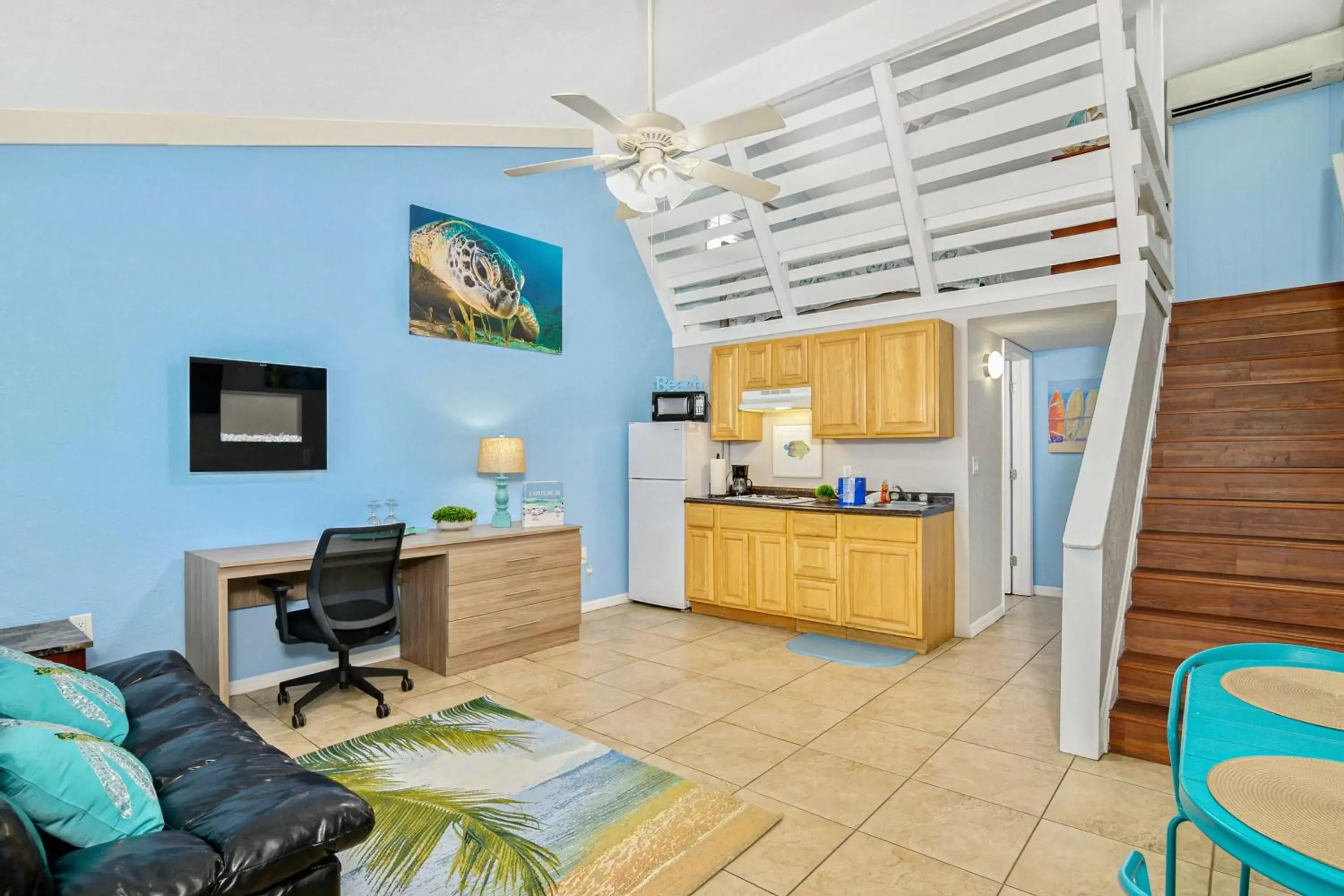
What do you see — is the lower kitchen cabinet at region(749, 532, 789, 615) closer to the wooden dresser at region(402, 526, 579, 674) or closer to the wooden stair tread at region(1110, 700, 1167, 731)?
the wooden dresser at region(402, 526, 579, 674)

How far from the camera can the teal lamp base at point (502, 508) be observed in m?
4.59

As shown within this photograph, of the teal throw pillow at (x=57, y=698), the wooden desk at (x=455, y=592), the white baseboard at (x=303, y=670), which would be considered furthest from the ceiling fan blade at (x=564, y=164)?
the white baseboard at (x=303, y=670)

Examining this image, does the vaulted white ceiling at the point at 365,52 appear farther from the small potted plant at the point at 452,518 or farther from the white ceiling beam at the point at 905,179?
the small potted plant at the point at 452,518

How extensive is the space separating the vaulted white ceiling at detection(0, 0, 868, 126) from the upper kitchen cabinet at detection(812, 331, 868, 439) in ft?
6.70

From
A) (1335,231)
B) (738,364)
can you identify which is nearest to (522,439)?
(738,364)

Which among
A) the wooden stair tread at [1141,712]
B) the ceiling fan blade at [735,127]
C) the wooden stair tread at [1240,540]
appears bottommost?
the wooden stair tread at [1141,712]

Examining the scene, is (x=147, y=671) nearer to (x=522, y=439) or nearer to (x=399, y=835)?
(x=399, y=835)

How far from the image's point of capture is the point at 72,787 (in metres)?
1.42

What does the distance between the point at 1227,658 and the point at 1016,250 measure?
3.16m

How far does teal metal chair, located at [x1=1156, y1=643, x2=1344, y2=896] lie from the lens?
92 centimetres

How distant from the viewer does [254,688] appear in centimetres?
378

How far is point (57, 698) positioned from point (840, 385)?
14.8 feet

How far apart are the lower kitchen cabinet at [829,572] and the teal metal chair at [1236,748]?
96.5 inches

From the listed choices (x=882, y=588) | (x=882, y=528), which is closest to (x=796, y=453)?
(x=882, y=528)
